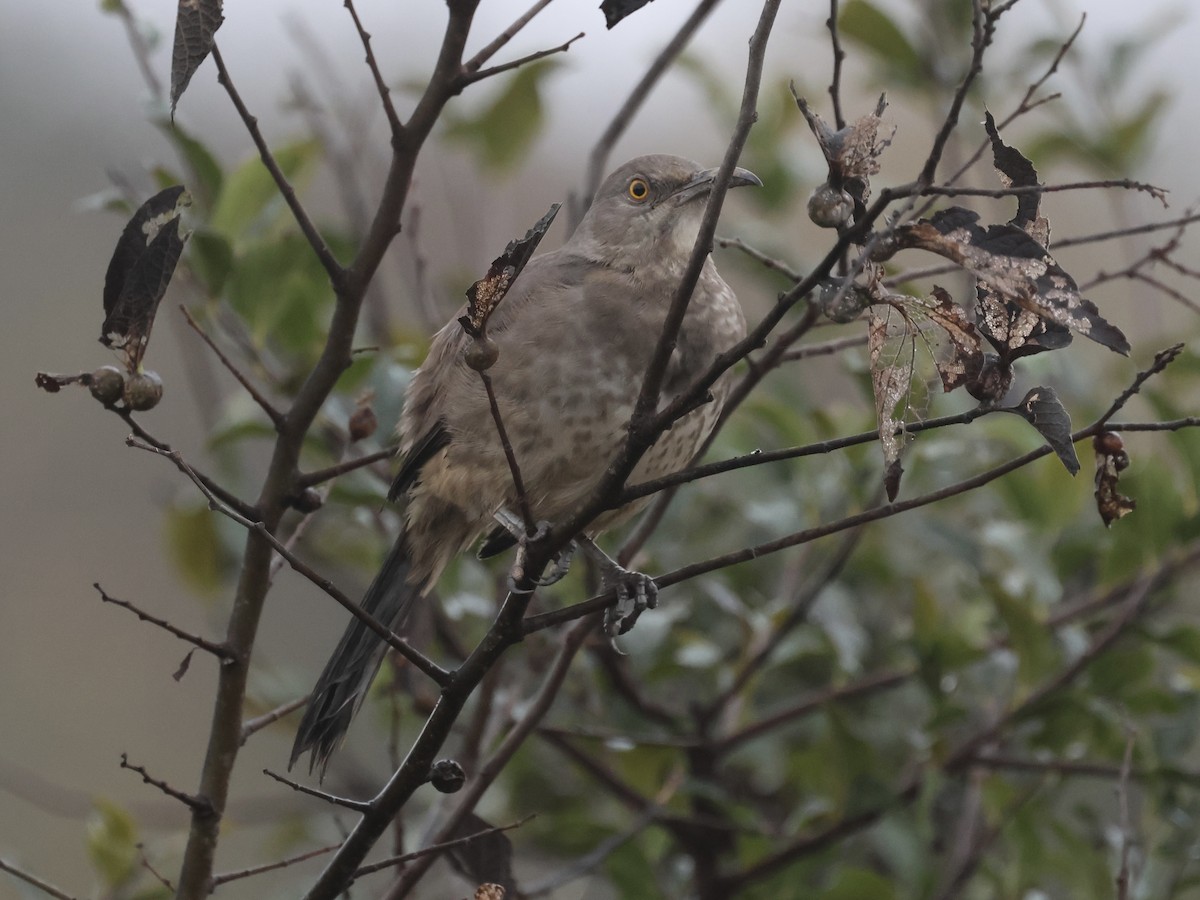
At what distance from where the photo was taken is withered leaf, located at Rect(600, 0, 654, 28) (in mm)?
1795

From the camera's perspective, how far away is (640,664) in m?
3.29

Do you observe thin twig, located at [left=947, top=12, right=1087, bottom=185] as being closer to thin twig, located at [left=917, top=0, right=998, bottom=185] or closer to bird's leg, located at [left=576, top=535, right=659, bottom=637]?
thin twig, located at [left=917, top=0, right=998, bottom=185]

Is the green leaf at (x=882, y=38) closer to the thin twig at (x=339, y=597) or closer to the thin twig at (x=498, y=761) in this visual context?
the thin twig at (x=498, y=761)

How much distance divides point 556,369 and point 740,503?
83 centimetres

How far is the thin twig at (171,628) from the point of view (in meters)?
1.91

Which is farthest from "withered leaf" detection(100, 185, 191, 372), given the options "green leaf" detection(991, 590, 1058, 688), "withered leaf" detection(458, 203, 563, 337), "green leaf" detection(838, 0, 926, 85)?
"green leaf" detection(838, 0, 926, 85)

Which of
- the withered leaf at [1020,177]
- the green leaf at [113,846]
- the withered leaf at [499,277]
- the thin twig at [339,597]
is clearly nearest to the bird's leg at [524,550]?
the thin twig at [339,597]

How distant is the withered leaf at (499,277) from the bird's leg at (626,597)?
2.86ft

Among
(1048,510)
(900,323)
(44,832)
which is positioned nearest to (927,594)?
(1048,510)

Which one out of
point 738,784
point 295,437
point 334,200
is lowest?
point 295,437

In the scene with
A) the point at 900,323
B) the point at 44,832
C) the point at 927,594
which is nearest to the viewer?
the point at 900,323

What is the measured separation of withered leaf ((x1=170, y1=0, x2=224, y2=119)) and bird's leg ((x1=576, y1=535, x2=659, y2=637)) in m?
1.13

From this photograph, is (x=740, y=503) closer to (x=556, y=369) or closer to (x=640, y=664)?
(x=640, y=664)

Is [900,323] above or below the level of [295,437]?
below
